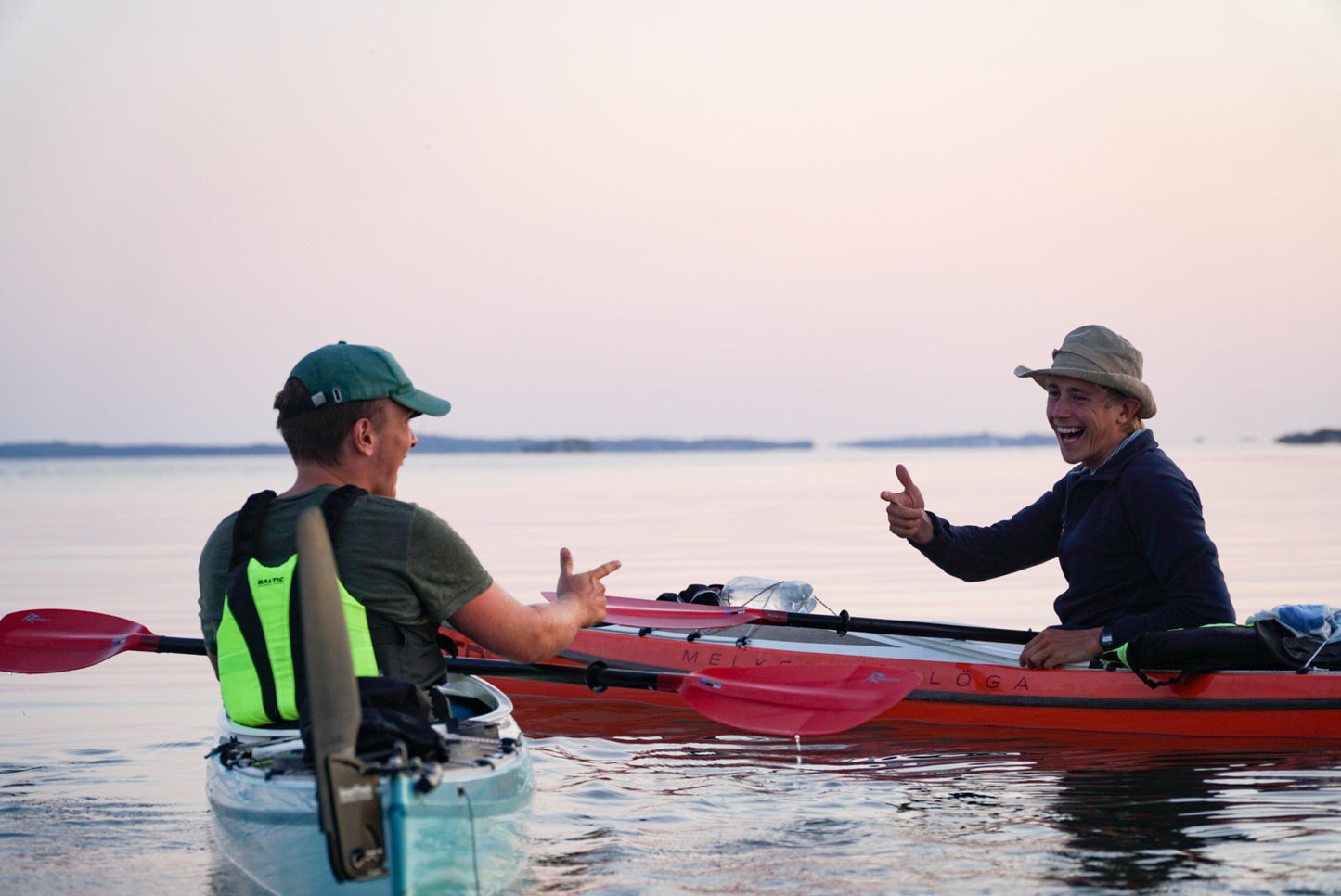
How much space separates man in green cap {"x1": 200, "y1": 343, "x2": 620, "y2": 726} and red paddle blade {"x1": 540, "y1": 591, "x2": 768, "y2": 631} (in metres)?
3.66

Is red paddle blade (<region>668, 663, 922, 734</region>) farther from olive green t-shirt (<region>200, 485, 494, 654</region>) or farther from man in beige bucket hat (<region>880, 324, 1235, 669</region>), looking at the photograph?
man in beige bucket hat (<region>880, 324, 1235, 669</region>)

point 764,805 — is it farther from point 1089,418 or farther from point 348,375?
point 348,375

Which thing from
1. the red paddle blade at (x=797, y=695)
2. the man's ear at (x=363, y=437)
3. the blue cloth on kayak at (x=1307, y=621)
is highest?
the man's ear at (x=363, y=437)

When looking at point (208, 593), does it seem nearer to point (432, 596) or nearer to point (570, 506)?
point (432, 596)

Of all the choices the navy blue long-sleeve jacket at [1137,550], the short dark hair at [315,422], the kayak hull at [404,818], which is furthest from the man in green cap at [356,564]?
the navy blue long-sleeve jacket at [1137,550]

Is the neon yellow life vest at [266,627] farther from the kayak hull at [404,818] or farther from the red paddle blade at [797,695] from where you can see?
the red paddle blade at [797,695]

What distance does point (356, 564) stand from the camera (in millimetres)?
3119

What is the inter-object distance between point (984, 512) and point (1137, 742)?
1734 cm

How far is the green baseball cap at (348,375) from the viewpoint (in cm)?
336

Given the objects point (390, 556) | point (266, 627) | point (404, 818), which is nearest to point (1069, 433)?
point (390, 556)

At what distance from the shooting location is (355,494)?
3.16 meters

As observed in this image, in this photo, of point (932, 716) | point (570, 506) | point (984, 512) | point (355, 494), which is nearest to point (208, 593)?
point (355, 494)

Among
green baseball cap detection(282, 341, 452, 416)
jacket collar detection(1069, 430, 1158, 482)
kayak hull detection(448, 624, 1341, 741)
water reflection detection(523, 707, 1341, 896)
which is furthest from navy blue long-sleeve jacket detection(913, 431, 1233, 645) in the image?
green baseball cap detection(282, 341, 452, 416)

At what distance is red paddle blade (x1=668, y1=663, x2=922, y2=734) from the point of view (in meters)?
4.29
